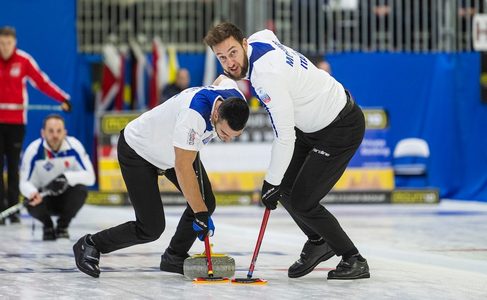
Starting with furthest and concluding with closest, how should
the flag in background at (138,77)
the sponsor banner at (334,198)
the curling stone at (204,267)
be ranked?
the flag in background at (138,77) → the sponsor banner at (334,198) → the curling stone at (204,267)

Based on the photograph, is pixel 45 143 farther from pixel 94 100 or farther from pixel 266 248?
pixel 94 100

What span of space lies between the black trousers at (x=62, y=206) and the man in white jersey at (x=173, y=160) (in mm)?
2855

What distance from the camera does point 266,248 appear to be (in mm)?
8414

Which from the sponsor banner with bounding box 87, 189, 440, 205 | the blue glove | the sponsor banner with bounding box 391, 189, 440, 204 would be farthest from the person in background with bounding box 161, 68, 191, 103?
the blue glove

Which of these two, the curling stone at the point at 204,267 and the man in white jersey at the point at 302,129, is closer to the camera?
the man in white jersey at the point at 302,129

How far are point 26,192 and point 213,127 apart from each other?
377 cm

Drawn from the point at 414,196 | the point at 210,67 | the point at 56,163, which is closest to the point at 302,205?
the point at 56,163

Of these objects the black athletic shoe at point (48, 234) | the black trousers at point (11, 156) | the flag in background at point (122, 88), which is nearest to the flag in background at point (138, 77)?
the flag in background at point (122, 88)

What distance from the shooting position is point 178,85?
14.1 meters

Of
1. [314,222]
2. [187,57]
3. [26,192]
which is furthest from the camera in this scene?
[187,57]

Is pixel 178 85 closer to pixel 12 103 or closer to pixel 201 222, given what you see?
pixel 12 103

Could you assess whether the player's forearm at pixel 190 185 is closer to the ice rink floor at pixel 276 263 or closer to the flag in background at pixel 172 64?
the ice rink floor at pixel 276 263

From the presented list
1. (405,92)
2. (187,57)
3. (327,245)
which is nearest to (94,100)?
(187,57)

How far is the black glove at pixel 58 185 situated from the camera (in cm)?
942
